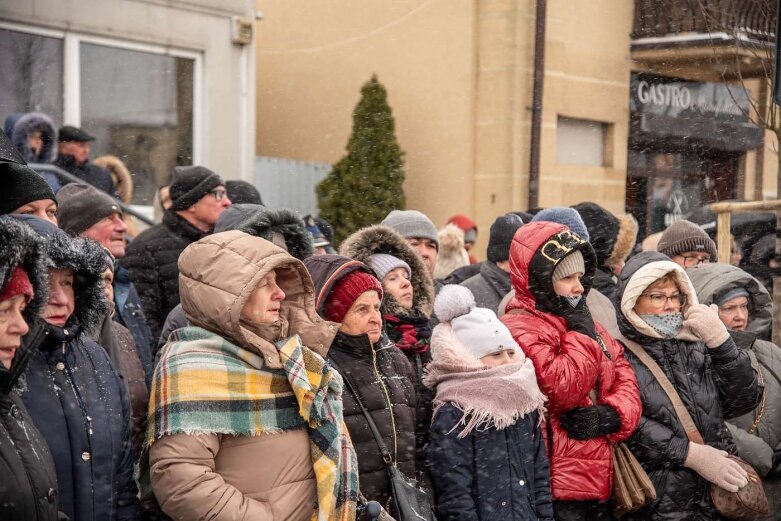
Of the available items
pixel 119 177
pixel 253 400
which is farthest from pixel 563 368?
pixel 119 177

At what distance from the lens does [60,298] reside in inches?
136

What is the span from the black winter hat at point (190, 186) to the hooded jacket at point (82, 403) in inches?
106

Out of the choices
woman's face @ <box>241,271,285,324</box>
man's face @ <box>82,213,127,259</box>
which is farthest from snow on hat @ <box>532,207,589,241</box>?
woman's face @ <box>241,271,285,324</box>

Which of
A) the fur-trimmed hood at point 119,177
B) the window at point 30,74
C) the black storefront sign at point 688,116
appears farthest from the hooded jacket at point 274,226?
the black storefront sign at point 688,116

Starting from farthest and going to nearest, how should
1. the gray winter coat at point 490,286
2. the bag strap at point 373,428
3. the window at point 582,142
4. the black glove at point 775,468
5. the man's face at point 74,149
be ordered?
the window at point 582,142 → the man's face at point 74,149 → the gray winter coat at point 490,286 → the black glove at point 775,468 → the bag strap at point 373,428

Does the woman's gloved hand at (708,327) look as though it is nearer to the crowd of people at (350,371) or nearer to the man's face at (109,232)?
the crowd of people at (350,371)

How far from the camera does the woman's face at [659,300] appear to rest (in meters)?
5.21

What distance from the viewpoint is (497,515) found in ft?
14.3

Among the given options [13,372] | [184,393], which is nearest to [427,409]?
[184,393]

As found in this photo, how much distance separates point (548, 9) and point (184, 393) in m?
11.5

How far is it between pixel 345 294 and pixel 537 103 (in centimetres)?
982

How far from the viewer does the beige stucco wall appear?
14.0 metres

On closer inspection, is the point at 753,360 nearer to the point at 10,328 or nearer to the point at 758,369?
the point at 758,369

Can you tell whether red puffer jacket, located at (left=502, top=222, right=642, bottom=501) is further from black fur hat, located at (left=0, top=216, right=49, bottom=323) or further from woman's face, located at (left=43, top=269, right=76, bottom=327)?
black fur hat, located at (left=0, top=216, right=49, bottom=323)
